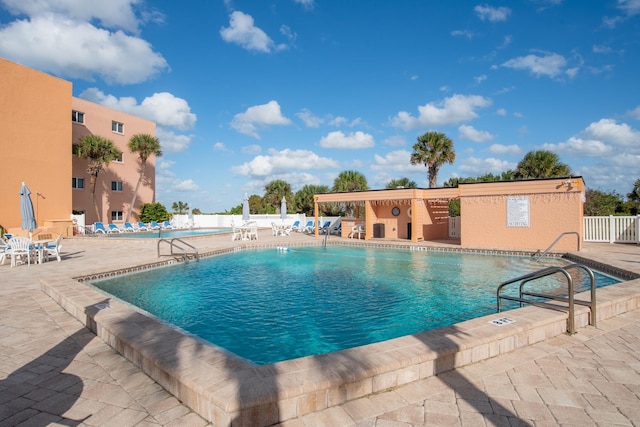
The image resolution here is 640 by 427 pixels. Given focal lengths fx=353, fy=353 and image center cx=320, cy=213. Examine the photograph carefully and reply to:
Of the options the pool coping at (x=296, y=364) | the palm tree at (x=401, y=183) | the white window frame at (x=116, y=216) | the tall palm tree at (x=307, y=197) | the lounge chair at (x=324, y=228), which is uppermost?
the palm tree at (x=401, y=183)

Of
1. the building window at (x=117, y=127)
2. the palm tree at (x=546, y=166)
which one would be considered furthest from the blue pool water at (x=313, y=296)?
the building window at (x=117, y=127)

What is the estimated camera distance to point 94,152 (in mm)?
24125

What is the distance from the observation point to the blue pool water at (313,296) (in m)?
5.33

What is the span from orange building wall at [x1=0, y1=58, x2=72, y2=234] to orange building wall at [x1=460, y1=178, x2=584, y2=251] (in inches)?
847

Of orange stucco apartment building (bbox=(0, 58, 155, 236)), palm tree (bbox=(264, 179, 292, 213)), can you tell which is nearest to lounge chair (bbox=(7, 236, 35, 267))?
orange stucco apartment building (bbox=(0, 58, 155, 236))

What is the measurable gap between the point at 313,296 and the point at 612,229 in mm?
14432

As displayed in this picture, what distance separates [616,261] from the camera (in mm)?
9523

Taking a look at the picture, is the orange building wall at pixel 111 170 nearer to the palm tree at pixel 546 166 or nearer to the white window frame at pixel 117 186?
the white window frame at pixel 117 186

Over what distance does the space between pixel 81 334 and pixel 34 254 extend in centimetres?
868

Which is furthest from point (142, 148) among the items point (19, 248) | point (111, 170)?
point (19, 248)

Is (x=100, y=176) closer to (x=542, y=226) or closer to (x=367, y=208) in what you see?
(x=367, y=208)

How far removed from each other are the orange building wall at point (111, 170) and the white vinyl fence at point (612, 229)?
30177 millimetres

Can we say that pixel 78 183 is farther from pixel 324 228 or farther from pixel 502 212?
pixel 502 212

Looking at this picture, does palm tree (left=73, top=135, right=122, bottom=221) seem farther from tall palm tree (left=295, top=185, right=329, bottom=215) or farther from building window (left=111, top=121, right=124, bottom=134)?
tall palm tree (left=295, top=185, right=329, bottom=215)
